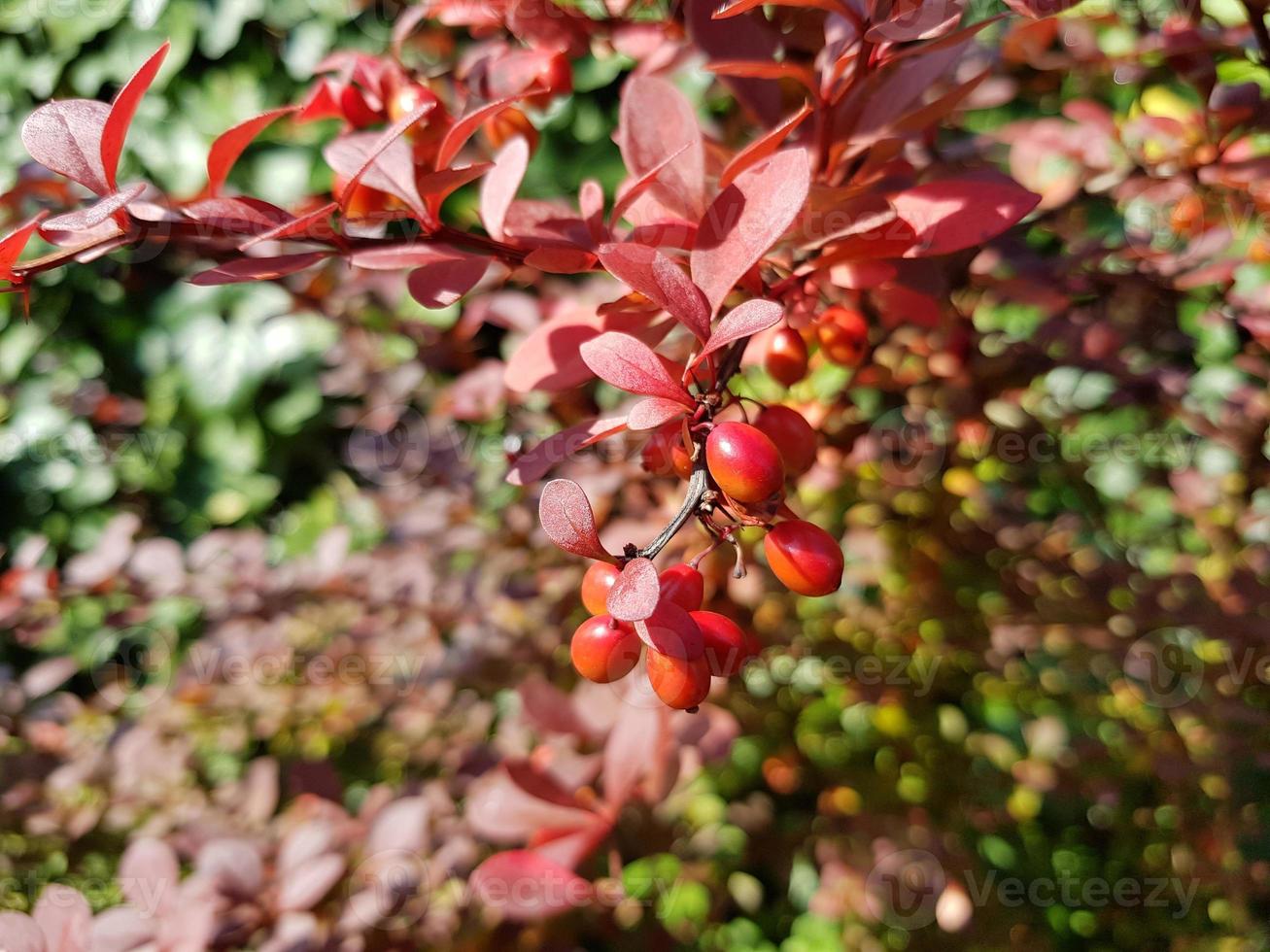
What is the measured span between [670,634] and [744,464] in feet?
0.30

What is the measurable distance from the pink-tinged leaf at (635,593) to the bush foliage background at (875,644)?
50 centimetres

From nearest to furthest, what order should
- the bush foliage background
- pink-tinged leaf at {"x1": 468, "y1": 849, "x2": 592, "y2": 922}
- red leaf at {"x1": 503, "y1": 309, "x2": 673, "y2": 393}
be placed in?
red leaf at {"x1": 503, "y1": 309, "x2": 673, "y2": 393} < pink-tinged leaf at {"x1": 468, "y1": 849, "x2": 592, "y2": 922} < the bush foliage background

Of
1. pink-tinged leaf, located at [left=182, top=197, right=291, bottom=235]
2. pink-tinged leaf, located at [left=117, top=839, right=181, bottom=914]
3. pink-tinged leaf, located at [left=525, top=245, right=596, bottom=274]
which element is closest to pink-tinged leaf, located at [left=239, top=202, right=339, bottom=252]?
pink-tinged leaf, located at [left=182, top=197, right=291, bottom=235]

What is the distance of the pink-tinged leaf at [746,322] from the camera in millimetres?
429

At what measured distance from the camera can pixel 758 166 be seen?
0.49m

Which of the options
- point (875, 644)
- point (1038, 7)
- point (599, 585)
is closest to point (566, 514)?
point (599, 585)

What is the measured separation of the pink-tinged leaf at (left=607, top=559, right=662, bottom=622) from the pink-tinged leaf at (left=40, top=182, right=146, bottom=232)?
327 millimetres

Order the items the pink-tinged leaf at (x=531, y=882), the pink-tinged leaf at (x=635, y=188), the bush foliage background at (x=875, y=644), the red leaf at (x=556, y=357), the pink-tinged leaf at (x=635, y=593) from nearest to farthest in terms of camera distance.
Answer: the pink-tinged leaf at (x=635, y=593) < the pink-tinged leaf at (x=635, y=188) < the red leaf at (x=556, y=357) < the pink-tinged leaf at (x=531, y=882) < the bush foliage background at (x=875, y=644)

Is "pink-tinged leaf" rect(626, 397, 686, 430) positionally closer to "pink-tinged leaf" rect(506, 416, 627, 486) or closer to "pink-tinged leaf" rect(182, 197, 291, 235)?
"pink-tinged leaf" rect(506, 416, 627, 486)

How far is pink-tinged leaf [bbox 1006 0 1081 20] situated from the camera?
49 cm

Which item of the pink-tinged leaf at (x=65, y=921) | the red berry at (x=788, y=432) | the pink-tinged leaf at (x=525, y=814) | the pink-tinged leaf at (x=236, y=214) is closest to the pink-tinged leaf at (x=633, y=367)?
the red berry at (x=788, y=432)

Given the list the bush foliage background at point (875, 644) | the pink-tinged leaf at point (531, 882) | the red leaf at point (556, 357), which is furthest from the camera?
the bush foliage background at point (875, 644)

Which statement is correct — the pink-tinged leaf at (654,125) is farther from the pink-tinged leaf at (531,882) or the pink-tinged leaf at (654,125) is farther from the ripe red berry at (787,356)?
the pink-tinged leaf at (531,882)

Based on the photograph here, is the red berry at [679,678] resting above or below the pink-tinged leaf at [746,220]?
below
